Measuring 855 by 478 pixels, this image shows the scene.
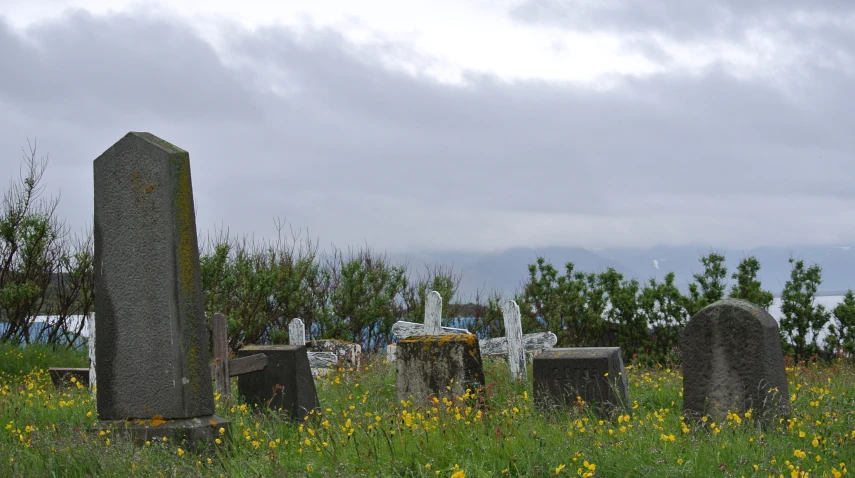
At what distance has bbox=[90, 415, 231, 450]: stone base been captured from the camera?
245 inches

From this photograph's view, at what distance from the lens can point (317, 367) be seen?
14766 mm

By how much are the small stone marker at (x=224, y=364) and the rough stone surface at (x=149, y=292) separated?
2.27 m

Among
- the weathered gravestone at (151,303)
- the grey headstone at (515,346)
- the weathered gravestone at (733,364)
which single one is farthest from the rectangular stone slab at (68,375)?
the weathered gravestone at (733,364)

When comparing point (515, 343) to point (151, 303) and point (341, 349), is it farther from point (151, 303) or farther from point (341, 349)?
point (151, 303)

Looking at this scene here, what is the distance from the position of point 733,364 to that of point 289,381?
14.9 ft

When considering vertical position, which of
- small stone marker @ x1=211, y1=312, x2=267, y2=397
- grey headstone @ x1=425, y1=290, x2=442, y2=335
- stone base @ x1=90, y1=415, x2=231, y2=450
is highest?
grey headstone @ x1=425, y1=290, x2=442, y2=335

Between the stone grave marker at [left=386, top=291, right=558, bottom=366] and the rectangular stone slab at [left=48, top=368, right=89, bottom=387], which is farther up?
the stone grave marker at [left=386, top=291, right=558, bottom=366]

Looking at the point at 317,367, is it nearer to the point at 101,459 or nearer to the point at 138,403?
the point at 138,403

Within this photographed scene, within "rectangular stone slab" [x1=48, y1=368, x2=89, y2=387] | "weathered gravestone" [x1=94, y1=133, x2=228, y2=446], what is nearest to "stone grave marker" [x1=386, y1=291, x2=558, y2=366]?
"rectangular stone slab" [x1=48, y1=368, x2=89, y2=387]

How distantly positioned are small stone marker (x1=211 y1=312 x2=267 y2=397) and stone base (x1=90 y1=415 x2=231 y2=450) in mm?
2347

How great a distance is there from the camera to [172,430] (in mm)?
6223

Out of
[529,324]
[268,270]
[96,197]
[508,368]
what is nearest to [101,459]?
[96,197]

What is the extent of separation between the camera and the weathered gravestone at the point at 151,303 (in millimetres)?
6273

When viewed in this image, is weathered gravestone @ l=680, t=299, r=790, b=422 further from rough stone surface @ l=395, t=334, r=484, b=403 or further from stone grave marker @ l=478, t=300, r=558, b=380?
stone grave marker @ l=478, t=300, r=558, b=380
